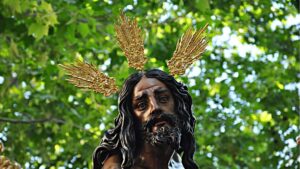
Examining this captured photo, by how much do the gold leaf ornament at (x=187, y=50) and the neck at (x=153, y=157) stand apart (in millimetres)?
729

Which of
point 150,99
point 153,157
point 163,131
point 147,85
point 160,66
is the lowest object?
point 153,157

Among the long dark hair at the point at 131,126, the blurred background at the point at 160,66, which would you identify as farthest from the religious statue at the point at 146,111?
the blurred background at the point at 160,66

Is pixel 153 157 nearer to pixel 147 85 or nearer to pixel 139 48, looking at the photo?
pixel 147 85

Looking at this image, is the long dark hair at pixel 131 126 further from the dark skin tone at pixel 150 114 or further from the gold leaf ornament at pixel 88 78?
the gold leaf ornament at pixel 88 78

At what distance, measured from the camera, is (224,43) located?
16469 millimetres

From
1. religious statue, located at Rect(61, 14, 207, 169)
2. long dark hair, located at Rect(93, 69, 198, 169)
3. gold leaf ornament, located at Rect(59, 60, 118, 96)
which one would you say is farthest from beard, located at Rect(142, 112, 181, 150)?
gold leaf ornament, located at Rect(59, 60, 118, 96)

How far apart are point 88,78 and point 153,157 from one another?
0.79 m

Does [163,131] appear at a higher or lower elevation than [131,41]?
lower

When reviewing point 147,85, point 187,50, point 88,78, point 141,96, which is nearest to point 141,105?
point 141,96

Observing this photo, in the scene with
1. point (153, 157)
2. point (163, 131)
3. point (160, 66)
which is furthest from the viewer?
point (160, 66)

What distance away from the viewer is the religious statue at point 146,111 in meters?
6.19

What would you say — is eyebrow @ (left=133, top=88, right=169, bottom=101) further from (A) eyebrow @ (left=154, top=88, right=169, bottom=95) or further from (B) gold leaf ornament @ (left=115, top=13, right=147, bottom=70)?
(B) gold leaf ornament @ (left=115, top=13, right=147, bottom=70)

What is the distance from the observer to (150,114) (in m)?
6.20

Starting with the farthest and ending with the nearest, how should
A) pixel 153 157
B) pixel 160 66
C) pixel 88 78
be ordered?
1. pixel 160 66
2. pixel 88 78
3. pixel 153 157
